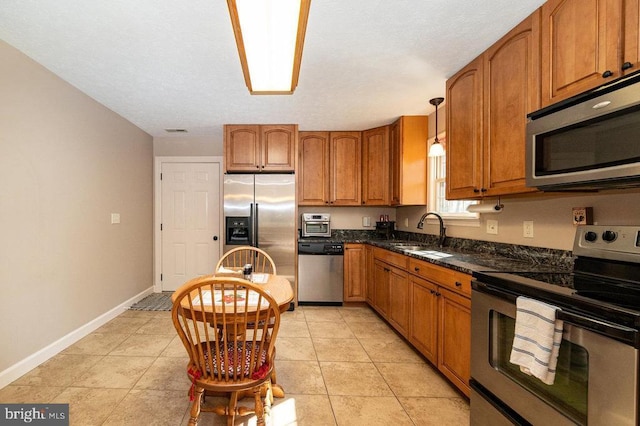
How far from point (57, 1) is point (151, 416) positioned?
98.0 inches

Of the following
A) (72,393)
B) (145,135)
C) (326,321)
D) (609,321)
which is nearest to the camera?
(609,321)

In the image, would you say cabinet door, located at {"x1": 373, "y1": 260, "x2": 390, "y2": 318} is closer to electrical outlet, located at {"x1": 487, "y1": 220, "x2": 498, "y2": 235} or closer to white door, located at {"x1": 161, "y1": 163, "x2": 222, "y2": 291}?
electrical outlet, located at {"x1": 487, "y1": 220, "x2": 498, "y2": 235}

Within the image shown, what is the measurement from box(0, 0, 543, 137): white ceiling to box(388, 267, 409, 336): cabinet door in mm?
1799

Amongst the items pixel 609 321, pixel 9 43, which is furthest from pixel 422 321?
pixel 9 43

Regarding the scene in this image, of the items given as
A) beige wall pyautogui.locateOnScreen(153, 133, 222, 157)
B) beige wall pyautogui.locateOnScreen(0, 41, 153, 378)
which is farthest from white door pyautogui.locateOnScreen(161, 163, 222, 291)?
beige wall pyautogui.locateOnScreen(0, 41, 153, 378)

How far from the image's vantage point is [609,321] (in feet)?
3.06

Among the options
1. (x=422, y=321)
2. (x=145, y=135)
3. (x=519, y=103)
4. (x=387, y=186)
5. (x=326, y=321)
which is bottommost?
(x=326, y=321)

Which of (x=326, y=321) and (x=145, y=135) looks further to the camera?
(x=145, y=135)

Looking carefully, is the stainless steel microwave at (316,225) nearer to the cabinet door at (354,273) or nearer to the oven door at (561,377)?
the cabinet door at (354,273)

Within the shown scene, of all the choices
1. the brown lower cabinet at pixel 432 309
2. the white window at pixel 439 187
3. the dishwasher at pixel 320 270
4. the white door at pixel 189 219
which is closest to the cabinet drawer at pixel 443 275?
the brown lower cabinet at pixel 432 309

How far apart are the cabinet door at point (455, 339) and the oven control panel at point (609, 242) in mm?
661

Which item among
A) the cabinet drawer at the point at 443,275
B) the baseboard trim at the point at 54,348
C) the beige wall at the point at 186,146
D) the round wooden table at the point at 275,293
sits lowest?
the baseboard trim at the point at 54,348

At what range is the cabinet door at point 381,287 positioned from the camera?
3.19 meters

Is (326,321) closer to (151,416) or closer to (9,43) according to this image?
(151,416)
